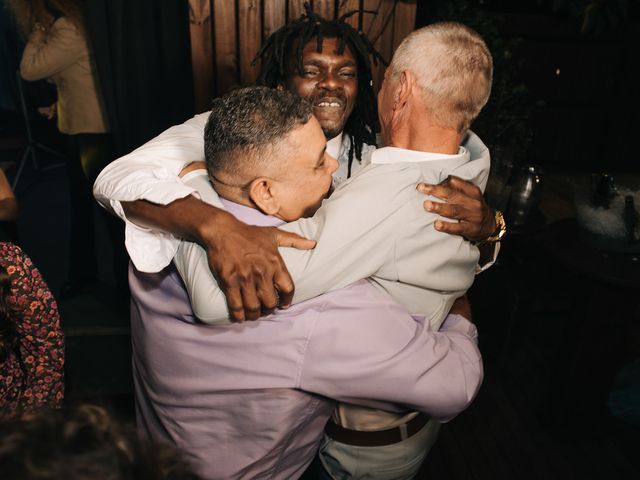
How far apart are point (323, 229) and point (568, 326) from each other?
1.96m

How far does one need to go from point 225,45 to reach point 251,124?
158 cm

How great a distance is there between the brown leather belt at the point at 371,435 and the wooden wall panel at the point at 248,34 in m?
1.67

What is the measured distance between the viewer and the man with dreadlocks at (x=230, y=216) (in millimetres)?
972

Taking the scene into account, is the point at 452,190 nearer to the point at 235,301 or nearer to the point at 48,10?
the point at 235,301

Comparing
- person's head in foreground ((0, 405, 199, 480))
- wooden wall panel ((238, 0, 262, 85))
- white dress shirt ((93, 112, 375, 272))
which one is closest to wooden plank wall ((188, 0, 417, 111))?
wooden wall panel ((238, 0, 262, 85))

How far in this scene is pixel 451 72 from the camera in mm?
1196

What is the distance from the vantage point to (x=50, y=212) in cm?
505

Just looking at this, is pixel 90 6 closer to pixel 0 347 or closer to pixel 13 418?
pixel 0 347

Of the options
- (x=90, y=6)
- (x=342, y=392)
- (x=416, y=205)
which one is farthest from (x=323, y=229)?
(x=90, y=6)

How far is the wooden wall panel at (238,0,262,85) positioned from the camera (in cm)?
242

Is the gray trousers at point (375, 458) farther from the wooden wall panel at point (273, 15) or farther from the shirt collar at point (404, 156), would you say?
the wooden wall panel at point (273, 15)

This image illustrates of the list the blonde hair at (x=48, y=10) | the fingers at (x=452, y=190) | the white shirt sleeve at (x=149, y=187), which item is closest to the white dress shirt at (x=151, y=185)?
the white shirt sleeve at (x=149, y=187)

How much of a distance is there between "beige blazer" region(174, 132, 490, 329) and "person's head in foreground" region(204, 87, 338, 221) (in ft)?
0.25

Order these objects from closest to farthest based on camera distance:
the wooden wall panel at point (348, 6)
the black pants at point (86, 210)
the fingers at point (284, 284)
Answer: the fingers at point (284, 284) < the wooden wall panel at point (348, 6) < the black pants at point (86, 210)
